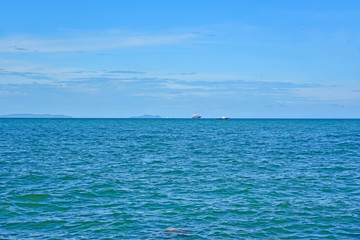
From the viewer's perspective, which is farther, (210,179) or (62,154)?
(62,154)

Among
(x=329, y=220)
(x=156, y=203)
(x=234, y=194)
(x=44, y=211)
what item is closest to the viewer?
(x=329, y=220)

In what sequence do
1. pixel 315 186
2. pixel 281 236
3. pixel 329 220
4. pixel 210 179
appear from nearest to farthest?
pixel 281 236 → pixel 329 220 → pixel 315 186 → pixel 210 179

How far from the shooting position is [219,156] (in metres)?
43.1

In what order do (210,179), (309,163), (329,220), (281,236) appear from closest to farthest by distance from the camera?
(281,236)
(329,220)
(210,179)
(309,163)

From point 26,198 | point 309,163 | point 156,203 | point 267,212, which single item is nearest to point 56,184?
point 26,198

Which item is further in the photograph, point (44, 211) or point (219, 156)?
point (219, 156)

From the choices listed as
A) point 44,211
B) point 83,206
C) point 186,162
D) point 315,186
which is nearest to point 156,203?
point 83,206

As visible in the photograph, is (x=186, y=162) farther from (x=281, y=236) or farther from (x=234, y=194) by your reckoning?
(x=281, y=236)

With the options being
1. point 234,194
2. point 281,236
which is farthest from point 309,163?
point 281,236

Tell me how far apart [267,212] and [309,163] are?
19866mm

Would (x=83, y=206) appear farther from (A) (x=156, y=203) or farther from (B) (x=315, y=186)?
(B) (x=315, y=186)

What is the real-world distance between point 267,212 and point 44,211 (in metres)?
12.1

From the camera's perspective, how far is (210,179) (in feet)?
91.5

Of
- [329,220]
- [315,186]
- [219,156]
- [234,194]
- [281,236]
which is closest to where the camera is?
[281,236]
